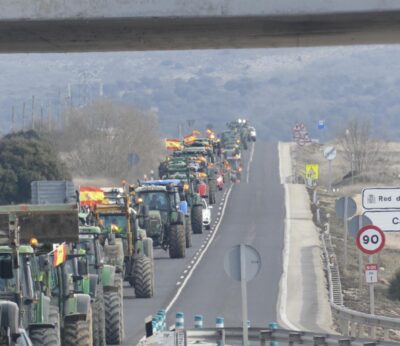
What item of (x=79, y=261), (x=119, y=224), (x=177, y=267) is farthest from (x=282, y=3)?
(x=177, y=267)

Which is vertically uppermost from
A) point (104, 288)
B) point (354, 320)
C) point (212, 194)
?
point (212, 194)

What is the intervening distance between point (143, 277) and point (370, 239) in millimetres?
10394

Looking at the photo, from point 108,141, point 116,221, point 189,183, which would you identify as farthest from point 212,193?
point 116,221

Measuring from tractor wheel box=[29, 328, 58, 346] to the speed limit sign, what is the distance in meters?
8.24

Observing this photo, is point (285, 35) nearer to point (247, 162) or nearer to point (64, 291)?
point (64, 291)

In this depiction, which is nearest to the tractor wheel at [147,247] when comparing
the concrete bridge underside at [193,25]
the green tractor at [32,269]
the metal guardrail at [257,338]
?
the metal guardrail at [257,338]

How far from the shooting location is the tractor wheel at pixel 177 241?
48125 mm

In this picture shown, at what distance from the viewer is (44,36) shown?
17562 millimetres

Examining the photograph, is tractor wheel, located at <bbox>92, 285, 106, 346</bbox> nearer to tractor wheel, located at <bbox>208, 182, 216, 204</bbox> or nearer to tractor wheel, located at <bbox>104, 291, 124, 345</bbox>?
tractor wheel, located at <bbox>104, 291, 124, 345</bbox>

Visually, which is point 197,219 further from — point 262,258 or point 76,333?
point 76,333

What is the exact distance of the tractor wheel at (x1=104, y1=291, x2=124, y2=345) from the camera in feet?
95.8

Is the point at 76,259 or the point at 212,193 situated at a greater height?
the point at 212,193

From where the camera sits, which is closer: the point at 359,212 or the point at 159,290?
the point at 159,290

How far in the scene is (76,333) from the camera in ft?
79.2
